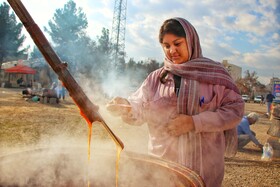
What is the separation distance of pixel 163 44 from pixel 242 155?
17.2ft

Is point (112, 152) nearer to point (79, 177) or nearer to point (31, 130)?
point (79, 177)

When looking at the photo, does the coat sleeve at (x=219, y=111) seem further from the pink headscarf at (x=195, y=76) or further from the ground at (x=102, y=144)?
the ground at (x=102, y=144)

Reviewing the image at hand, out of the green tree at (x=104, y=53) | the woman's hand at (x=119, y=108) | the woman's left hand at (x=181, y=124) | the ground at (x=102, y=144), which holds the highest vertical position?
the green tree at (x=104, y=53)

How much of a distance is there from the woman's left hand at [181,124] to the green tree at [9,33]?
70.7 ft

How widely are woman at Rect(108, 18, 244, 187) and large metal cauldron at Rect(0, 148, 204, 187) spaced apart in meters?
0.16

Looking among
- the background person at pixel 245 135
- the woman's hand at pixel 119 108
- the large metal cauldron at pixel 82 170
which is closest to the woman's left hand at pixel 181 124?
the large metal cauldron at pixel 82 170

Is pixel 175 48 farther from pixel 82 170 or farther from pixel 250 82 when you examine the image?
pixel 250 82

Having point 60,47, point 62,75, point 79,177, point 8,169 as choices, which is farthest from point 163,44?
point 60,47

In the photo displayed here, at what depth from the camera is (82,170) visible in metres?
1.95

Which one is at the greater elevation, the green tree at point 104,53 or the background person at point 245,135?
the green tree at point 104,53

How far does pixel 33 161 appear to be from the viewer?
5.64ft

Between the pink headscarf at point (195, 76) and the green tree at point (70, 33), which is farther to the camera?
the green tree at point (70, 33)

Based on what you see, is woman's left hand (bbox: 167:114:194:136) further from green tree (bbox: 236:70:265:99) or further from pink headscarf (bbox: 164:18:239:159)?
green tree (bbox: 236:70:265:99)

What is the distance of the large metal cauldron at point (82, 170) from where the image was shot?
1582 mm
